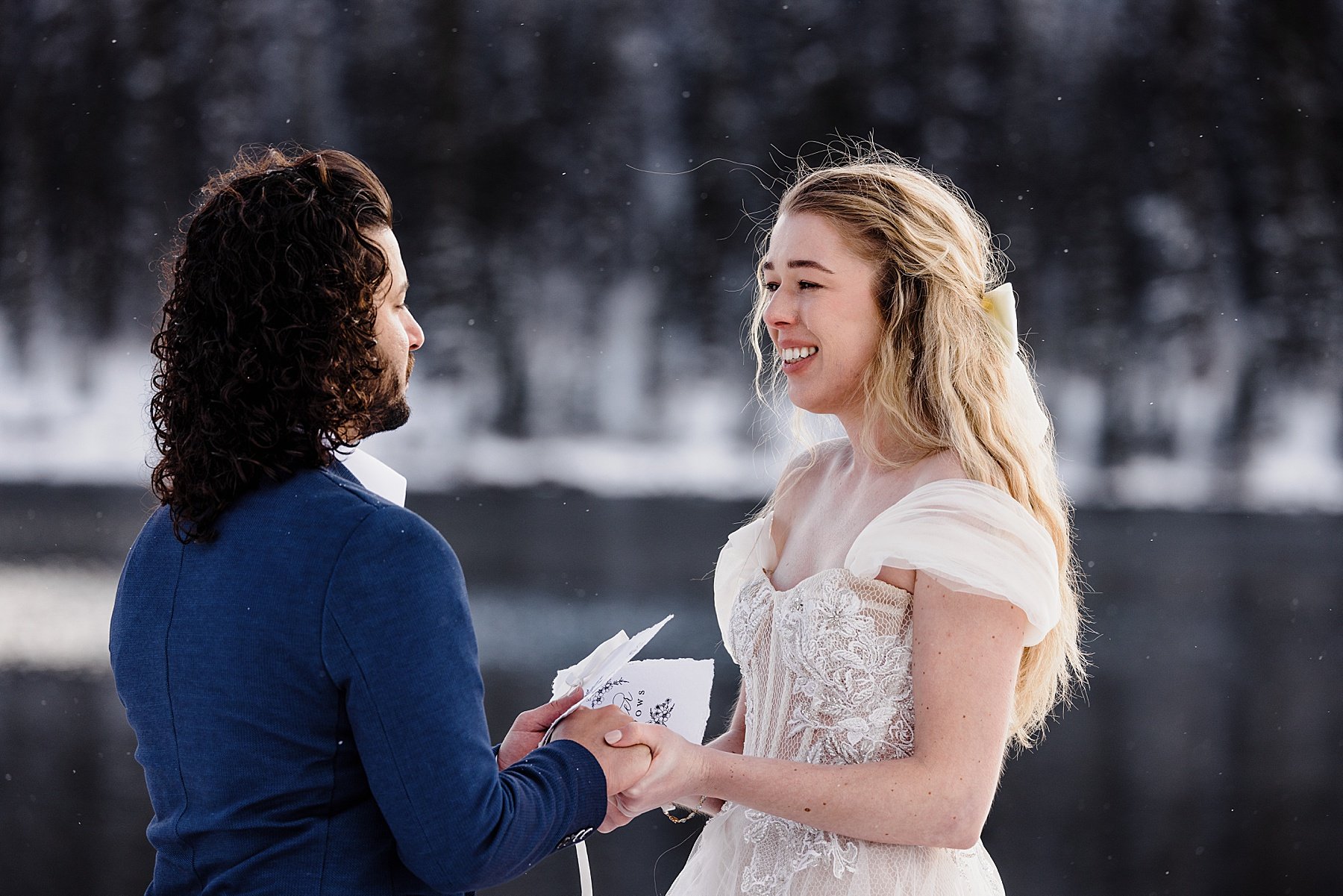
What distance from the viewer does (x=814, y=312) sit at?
150cm

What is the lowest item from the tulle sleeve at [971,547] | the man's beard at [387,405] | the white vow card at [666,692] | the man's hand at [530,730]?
the man's hand at [530,730]

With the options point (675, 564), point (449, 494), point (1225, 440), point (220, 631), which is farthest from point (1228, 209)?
point (220, 631)

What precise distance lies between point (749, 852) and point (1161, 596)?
2161mm

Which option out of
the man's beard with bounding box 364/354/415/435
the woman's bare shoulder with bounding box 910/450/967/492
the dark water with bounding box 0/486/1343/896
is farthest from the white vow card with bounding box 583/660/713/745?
the dark water with bounding box 0/486/1343/896

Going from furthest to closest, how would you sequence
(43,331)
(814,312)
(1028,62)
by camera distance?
(43,331), (1028,62), (814,312)

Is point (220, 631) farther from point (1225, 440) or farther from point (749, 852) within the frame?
point (1225, 440)

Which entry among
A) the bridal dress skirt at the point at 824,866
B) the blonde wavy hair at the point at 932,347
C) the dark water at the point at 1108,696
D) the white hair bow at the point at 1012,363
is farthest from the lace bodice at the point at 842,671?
the dark water at the point at 1108,696

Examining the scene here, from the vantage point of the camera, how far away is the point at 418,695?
958mm

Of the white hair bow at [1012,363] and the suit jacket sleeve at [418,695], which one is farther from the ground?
the white hair bow at [1012,363]

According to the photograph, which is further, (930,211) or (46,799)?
(46,799)

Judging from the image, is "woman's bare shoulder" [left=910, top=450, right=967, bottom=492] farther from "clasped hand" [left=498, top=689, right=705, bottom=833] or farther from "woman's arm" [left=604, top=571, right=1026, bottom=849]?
"clasped hand" [left=498, top=689, right=705, bottom=833]

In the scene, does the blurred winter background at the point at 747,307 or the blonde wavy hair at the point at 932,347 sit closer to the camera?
the blonde wavy hair at the point at 932,347

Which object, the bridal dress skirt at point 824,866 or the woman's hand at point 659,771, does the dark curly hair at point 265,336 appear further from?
the bridal dress skirt at point 824,866

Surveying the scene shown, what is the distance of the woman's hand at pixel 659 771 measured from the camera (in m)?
1.25
